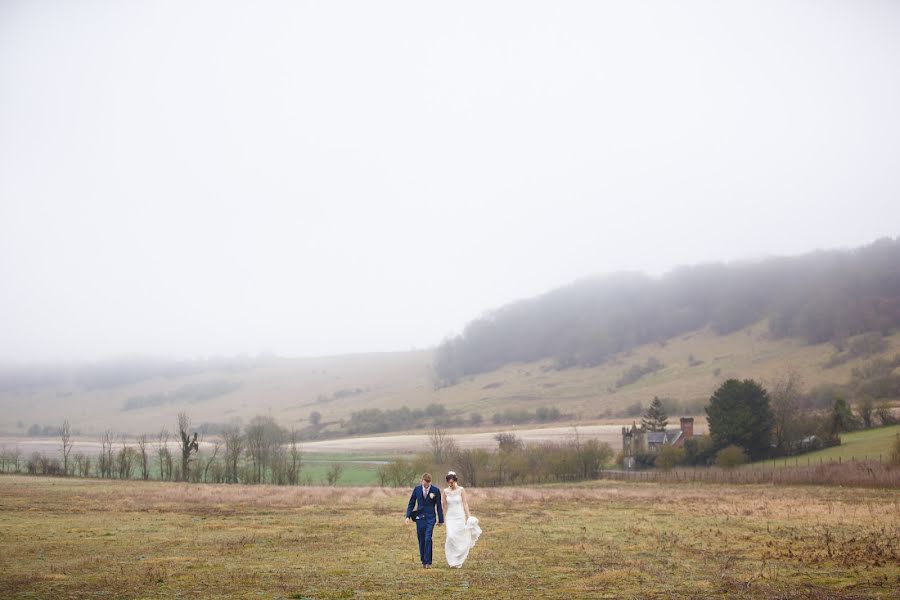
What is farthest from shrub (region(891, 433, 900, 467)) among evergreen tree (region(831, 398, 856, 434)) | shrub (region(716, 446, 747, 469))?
evergreen tree (region(831, 398, 856, 434))

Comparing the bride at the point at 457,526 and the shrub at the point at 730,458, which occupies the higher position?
the bride at the point at 457,526

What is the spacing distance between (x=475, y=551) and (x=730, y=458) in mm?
79726

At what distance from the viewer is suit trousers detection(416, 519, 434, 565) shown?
847 inches

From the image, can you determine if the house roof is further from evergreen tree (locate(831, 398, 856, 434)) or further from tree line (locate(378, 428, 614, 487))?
evergreen tree (locate(831, 398, 856, 434))

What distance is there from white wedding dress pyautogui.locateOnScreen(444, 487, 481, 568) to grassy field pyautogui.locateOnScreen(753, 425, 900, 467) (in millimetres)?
76349

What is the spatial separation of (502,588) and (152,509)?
117 ft

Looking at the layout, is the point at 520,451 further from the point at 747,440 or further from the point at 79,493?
the point at 79,493

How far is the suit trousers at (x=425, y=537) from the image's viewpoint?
21.5 metres

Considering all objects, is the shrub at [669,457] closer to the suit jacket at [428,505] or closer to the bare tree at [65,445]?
the bare tree at [65,445]

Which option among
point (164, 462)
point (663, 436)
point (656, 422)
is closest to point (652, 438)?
point (663, 436)

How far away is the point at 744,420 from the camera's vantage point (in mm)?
99562

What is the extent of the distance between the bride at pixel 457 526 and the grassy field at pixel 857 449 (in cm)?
7637

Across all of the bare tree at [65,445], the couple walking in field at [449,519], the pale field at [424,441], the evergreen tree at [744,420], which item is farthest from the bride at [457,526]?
the pale field at [424,441]

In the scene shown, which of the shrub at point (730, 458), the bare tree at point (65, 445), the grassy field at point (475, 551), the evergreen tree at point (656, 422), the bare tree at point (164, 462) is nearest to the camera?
the grassy field at point (475, 551)
